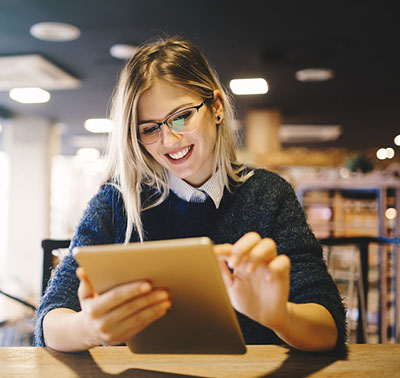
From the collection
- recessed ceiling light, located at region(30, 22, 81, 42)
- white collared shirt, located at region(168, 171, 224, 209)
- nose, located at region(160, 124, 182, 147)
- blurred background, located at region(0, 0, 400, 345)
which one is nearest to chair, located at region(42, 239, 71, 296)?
blurred background, located at region(0, 0, 400, 345)

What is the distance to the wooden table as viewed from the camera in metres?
0.81

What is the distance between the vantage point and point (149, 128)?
1192 millimetres

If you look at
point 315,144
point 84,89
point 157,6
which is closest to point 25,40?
point 157,6

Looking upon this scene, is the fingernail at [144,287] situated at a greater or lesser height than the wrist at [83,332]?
greater

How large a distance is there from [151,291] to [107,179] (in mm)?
684

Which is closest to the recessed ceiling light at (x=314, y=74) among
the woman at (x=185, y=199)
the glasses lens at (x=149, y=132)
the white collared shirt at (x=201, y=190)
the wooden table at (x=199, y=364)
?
the woman at (x=185, y=199)

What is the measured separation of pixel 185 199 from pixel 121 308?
2.08 ft

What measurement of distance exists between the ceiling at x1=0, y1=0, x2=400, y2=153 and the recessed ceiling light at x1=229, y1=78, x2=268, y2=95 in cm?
10

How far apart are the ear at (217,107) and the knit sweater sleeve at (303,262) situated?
299 mm

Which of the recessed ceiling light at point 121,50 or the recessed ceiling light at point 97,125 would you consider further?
the recessed ceiling light at point 97,125

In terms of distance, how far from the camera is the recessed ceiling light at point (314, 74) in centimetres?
471

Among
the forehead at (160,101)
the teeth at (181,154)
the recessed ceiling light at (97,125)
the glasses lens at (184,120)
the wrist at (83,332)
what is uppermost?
the recessed ceiling light at (97,125)

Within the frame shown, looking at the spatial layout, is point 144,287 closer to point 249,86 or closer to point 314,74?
point 314,74

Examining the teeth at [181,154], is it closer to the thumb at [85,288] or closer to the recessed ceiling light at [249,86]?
the thumb at [85,288]
